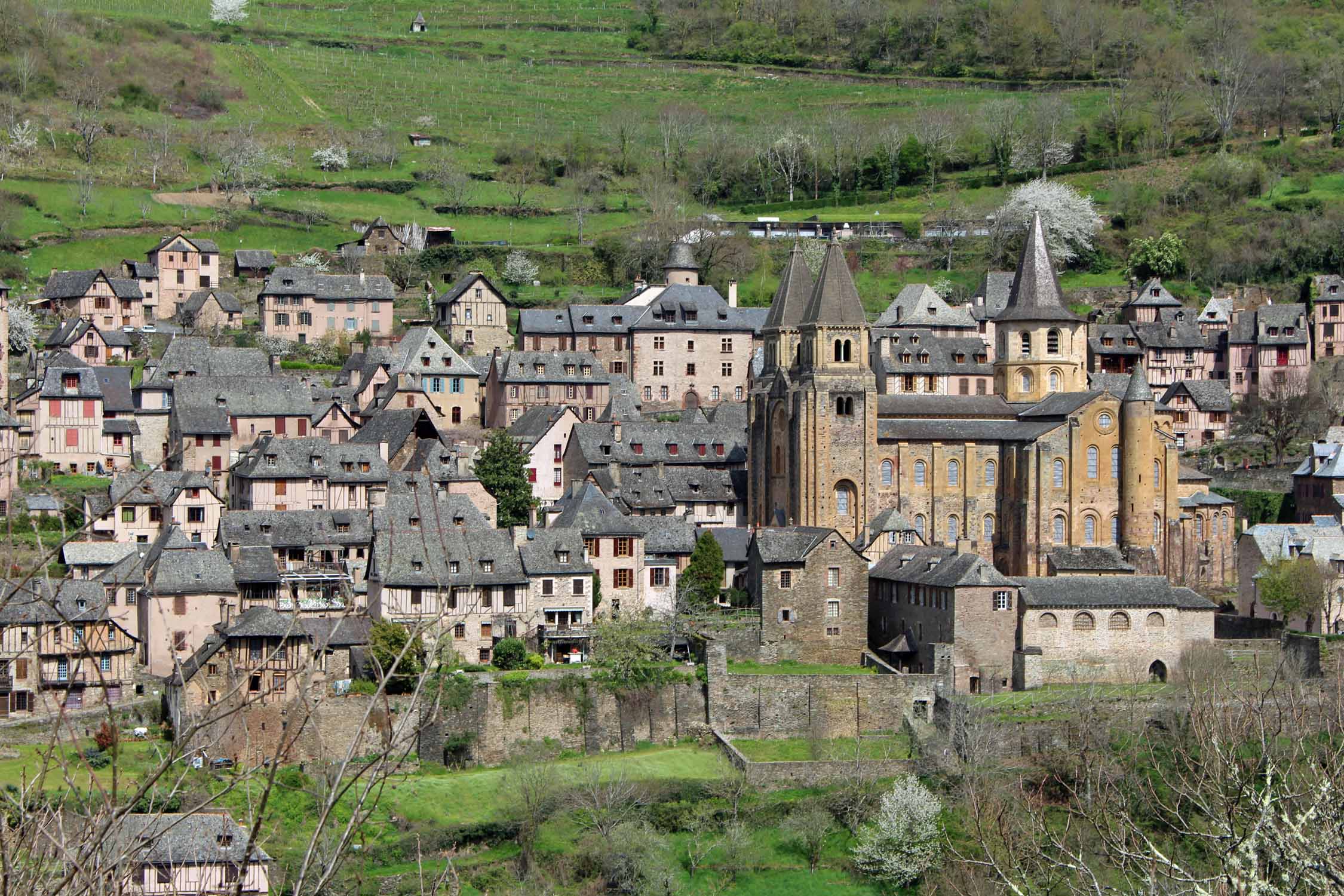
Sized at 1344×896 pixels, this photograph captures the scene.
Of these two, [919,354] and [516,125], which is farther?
[516,125]

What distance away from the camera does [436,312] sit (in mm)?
101312

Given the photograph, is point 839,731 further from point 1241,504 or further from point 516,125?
point 516,125

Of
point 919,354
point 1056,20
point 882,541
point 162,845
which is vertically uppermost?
point 1056,20

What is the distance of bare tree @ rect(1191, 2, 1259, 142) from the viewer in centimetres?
13262

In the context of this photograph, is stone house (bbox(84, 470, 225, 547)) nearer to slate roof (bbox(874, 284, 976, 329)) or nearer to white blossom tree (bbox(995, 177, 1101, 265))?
slate roof (bbox(874, 284, 976, 329))

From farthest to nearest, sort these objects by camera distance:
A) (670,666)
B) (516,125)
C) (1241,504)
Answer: (516,125) → (1241,504) → (670,666)

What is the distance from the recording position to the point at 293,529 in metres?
67.2

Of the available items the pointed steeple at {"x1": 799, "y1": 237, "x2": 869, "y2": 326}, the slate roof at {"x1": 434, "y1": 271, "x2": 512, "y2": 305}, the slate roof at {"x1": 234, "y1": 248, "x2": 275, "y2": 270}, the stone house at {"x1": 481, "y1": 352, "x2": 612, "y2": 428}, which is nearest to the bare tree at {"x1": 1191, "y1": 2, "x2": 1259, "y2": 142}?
the slate roof at {"x1": 434, "y1": 271, "x2": 512, "y2": 305}

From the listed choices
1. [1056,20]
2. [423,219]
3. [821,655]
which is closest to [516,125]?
[423,219]

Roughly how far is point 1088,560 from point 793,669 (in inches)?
548

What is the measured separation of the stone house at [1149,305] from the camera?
101 meters

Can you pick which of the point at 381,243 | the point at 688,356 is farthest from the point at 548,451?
the point at 381,243

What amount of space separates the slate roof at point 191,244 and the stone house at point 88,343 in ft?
39.0

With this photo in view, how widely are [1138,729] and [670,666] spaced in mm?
15153
